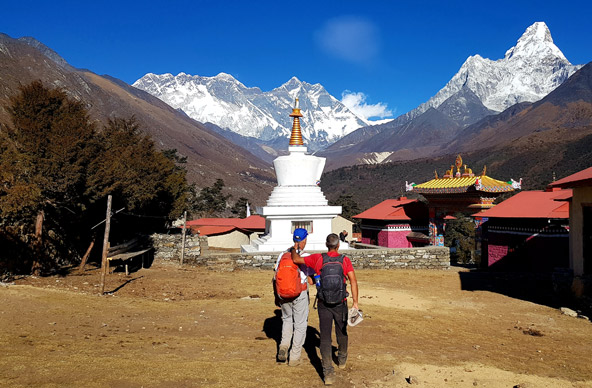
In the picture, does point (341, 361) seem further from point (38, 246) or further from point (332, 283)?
point (38, 246)

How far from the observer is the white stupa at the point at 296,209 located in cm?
1911

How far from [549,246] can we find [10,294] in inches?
716

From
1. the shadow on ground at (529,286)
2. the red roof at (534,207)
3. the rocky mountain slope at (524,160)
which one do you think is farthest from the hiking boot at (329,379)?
the rocky mountain slope at (524,160)

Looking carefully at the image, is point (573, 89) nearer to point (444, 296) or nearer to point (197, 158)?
point (197, 158)

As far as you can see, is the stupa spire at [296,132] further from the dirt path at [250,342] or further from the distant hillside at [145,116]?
the distant hillside at [145,116]

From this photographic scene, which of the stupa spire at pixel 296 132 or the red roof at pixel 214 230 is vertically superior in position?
the stupa spire at pixel 296 132

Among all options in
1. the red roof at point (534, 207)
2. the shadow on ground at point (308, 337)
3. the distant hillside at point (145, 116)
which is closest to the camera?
the shadow on ground at point (308, 337)

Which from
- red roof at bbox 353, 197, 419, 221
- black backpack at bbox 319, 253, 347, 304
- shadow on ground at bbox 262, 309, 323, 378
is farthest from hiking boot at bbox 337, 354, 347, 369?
red roof at bbox 353, 197, 419, 221

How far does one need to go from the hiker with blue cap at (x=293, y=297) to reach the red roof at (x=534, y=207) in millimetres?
14413

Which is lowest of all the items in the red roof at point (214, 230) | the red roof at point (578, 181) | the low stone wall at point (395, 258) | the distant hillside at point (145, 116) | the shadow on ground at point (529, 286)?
the shadow on ground at point (529, 286)

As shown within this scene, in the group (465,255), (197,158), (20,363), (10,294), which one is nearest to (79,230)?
(10,294)

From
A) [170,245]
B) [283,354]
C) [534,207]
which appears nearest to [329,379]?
[283,354]

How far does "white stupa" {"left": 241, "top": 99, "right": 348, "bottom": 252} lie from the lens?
19109 millimetres

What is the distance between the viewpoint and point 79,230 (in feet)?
61.2
